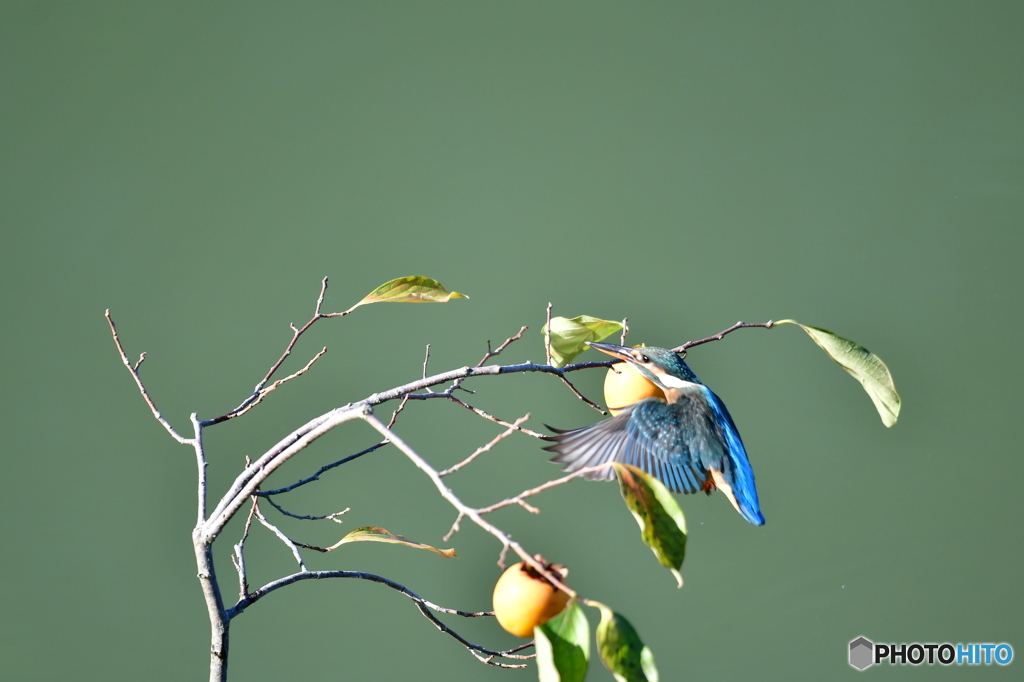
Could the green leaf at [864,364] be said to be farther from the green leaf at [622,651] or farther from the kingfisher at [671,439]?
the green leaf at [622,651]

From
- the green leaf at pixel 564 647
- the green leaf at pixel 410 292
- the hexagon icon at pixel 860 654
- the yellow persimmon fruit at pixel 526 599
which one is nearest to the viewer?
the green leaf at pixel 564 647

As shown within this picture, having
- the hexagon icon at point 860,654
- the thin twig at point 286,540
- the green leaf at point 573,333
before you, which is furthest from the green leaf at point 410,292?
the hexagon icon at point 860,654

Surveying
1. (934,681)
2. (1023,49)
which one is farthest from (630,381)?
(1023,49)

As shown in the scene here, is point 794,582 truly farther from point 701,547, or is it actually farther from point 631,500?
point 631,500

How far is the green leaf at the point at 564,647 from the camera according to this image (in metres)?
0.69

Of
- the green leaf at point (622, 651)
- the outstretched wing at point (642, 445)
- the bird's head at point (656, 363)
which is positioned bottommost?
the green leaf at point (622, 651)

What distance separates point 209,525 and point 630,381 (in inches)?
22.2

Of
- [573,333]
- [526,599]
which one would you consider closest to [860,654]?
[573,333]

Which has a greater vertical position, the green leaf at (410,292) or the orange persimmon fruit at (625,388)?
the green leaf at (410,292)

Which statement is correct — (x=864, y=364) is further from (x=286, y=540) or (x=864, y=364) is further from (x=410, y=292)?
(x=286, y=540)

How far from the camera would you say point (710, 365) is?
181 centimetres

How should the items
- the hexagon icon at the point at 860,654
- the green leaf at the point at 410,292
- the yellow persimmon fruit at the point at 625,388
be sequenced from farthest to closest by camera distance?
the hexagon icon at the point at 860,654
the yellow persimmon fruit at the point at 625,388
the green leaf at the point at 410,292

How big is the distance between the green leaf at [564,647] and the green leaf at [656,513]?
96mm

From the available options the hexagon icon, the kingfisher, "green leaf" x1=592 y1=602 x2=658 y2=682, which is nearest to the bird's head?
the kingfisher
